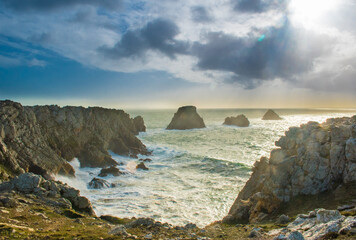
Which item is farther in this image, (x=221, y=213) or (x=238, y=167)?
(x=238, y=167)

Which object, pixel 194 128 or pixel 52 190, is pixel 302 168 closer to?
pixel 52 190

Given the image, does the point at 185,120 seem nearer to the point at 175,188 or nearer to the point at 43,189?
the point at 175,188

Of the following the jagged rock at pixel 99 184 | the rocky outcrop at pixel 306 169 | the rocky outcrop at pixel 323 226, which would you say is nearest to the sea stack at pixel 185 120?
the jagged rock at pixel 99 184

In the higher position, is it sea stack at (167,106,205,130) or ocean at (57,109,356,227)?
sea stack at (167,106,205,130)

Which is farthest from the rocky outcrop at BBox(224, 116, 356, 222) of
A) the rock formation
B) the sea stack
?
the rock formation

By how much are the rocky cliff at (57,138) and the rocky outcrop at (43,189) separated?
32.1 ft

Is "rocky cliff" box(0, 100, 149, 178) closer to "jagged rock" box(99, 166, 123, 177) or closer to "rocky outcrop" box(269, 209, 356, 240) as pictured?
"jagged rock" box(99, 166, 123, 177)

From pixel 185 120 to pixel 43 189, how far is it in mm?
113556

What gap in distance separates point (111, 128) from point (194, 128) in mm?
70947

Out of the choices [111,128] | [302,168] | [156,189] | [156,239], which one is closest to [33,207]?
[156,239]

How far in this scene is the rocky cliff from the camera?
32.3 m

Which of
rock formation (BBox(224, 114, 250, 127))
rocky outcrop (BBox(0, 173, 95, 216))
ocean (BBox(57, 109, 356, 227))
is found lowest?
ocean (BBox(57, 109, 356, 227))

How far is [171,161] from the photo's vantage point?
5428 centimetres

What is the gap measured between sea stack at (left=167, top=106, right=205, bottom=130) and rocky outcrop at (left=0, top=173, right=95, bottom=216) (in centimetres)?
10835
